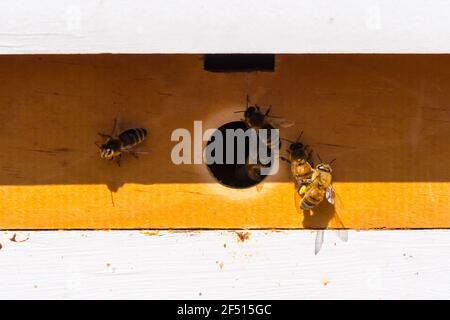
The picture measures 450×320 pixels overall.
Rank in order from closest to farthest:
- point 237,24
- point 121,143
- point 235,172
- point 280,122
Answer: point 237,24 → point 121,143 → point 280,122 → point 235,172

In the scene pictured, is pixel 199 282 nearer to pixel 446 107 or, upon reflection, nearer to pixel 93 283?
pixel 93 283

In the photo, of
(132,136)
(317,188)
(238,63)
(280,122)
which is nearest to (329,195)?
(317,188)

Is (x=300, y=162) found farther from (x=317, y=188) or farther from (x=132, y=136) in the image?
(x=132, y=136)

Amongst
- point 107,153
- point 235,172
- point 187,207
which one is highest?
point 235,172

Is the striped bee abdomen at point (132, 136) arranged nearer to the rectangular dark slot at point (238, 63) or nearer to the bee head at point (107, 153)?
the bee head at point (107, 153)

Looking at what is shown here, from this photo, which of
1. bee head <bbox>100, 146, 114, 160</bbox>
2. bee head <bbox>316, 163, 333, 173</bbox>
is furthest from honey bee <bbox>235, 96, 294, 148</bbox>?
bee head <bbox>100, 146, 114, 160</bbox>

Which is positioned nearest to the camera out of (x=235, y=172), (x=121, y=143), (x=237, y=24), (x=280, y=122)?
(x=237, y=24)

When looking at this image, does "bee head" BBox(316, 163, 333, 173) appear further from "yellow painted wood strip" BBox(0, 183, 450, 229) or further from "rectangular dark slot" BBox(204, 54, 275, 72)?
"rectangular dark slot" BBox(204, 54, 275, 72)
